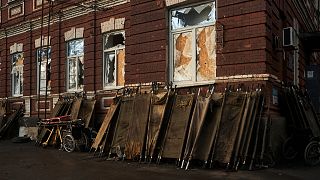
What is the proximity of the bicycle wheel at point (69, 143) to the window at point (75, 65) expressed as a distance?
3504mm

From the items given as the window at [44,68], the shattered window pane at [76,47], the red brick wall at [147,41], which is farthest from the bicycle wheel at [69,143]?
the window at [44,68]

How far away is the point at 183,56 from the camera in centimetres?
1323

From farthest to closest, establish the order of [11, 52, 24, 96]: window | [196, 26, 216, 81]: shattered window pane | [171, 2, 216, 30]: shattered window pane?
[11, 52, 24, 96]: window < [171, 2, 216, 30]: shattered window pane < [196, 26, 216, 81]: shattered window pane

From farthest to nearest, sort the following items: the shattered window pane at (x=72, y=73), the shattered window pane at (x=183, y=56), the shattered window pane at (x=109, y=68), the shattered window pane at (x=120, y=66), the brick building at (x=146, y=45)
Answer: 1. the shattered window pane at (x=72, y=73)
2. the shattered window pane at (x=109, y=68)
3. the shattered window pane at (x=120, y=66)
4. the shattered window pane at (x=183, y=56)
5. the brick building at (x=146, y=45)

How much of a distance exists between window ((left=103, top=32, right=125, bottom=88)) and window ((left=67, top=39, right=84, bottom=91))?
1.39 meters

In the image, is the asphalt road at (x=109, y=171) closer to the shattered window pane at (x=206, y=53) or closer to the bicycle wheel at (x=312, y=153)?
the bicycle wheel at (x=312, y=153)

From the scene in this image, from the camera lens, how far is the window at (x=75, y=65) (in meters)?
17.7

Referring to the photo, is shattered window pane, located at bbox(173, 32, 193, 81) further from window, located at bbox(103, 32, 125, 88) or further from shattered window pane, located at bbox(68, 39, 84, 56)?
shattered window pane, located at bbox(68, 39, 84, 56)

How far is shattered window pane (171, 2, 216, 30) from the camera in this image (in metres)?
12.6

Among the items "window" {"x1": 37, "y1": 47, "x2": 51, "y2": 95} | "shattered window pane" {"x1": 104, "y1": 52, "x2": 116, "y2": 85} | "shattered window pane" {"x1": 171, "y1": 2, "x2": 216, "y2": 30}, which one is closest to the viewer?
"shattered window pane" {"x1": 171, "y1": 2, "x2": 216, "y2": 30}

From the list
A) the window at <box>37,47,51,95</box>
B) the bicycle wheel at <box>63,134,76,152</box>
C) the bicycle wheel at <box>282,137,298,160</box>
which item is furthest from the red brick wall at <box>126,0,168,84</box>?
the window at <box>37,47,51,95</box>

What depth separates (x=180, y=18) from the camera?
43.7 feet

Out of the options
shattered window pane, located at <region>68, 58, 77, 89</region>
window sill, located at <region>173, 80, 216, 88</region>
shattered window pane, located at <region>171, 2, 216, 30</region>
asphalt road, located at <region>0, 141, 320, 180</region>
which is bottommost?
asphalt road, located at <region>0, 141, 320, 180</region>

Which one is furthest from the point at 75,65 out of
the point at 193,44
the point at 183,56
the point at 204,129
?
the point at 204,129
